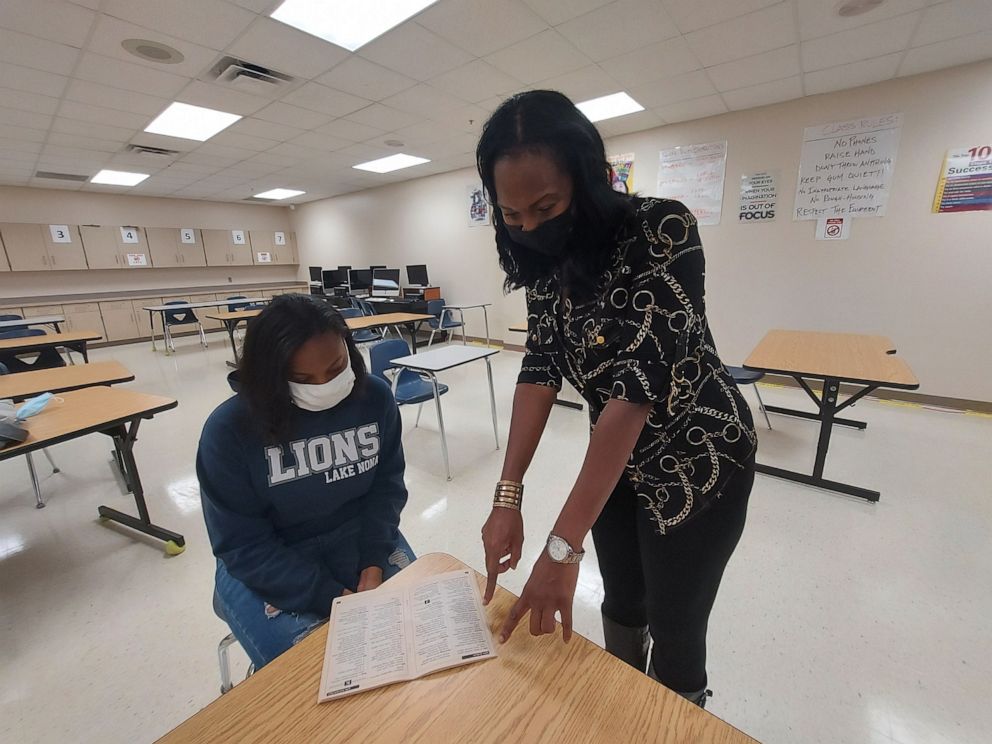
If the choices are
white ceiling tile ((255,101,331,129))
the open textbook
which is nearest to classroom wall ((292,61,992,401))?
white ceiling tile ((255,101,331,129))

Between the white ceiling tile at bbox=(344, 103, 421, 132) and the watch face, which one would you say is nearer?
the watch face

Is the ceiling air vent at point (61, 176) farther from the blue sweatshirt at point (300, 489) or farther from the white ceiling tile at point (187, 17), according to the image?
the blue sweatshirt at point (300, 489)

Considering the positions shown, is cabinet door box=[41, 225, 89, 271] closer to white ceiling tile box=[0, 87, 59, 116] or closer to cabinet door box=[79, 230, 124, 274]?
cabinet door box=[79, 230, 124, 274]

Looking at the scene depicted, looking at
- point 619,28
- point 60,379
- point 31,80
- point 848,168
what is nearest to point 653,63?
point 619,28

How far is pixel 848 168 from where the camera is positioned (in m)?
3.68

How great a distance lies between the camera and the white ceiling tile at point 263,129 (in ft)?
13.7

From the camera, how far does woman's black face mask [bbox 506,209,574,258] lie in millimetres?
646

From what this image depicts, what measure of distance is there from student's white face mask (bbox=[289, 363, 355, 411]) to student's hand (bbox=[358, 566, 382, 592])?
427mm

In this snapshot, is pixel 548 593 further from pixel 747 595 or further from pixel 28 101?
pixel 28 101

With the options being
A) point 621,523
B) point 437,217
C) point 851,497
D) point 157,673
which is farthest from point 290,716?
point 437,217

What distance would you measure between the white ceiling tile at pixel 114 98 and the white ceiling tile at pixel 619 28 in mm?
3410

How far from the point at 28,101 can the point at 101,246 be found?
5171mm

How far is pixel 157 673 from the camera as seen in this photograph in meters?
1.42

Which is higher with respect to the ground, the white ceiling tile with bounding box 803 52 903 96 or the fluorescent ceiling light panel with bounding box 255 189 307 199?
the fluorescent ceiling light panel with bounding box 255 189 307 199
